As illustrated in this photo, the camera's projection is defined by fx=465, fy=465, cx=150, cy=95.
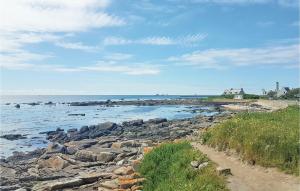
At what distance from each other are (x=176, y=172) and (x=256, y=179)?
10.6 feet

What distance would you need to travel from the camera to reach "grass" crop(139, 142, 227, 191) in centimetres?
1557

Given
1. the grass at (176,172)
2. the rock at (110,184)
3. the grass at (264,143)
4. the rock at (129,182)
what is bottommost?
the rock at (110,184)

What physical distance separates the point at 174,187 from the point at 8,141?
40.1m

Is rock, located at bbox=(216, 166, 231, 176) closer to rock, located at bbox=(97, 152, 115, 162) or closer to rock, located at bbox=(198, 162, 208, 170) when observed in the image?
rock, located at bbox=(198, 162, 208, 170)

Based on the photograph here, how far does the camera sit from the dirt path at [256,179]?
1522cm

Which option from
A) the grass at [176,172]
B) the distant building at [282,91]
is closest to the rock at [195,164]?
the grass at [176,172]

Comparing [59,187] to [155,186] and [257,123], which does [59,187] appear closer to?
[155,186]

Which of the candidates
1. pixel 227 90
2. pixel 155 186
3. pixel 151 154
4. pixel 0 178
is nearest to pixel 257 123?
pixel 151 154

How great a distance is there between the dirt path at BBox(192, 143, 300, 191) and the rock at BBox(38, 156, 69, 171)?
13.2 metres

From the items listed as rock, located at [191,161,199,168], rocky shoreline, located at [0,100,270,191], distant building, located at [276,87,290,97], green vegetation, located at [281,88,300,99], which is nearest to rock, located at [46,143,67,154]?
rocky shoreline, located at [0,100,270,191]

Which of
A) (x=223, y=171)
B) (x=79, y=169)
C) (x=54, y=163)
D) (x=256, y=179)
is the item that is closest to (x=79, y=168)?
(x=79, y=169)

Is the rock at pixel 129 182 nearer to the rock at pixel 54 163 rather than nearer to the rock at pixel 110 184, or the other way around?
the rock at pixel 110 184

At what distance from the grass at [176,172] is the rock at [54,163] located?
370 inches

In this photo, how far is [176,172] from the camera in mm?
18000
